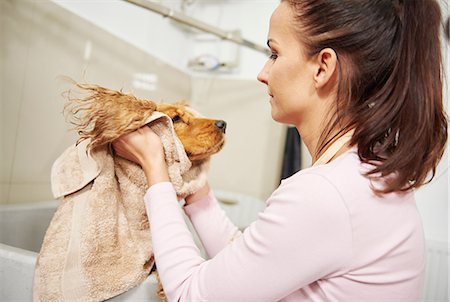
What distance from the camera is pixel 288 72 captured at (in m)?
0.60

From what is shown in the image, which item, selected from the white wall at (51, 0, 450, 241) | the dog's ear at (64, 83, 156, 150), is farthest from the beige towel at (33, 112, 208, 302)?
the white wall at (51, 0, 450, 241)

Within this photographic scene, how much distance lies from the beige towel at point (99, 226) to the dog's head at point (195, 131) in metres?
0.07

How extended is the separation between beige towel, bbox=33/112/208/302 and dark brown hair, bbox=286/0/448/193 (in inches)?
13.0

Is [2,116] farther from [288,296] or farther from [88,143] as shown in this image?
[288,296]

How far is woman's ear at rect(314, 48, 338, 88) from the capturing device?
1.80 ft

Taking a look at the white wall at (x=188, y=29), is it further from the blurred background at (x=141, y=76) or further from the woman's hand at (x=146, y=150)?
the woman's hand at (x=146, y=150)

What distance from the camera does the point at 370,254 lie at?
0.49m

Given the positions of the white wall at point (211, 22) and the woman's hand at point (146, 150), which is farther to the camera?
the white wall at point (211, 22)

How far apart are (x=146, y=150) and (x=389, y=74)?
0.41 m

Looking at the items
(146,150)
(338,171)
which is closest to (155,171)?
(146,150)

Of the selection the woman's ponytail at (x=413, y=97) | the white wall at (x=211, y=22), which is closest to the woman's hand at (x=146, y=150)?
the woman's ponytail at (x=413, y=97)

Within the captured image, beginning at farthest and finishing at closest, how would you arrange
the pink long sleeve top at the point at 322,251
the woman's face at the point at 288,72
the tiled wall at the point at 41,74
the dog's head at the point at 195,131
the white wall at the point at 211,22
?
the white wall at the point at 211,22, the tiled wall at the point at 41,74, the dog's head at the point at 195,131, the woman's face at the point at 288,72, the pink long sleeve top at the point at 322,251

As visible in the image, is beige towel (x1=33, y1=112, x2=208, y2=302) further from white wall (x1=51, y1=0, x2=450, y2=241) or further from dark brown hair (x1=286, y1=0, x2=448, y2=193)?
white wall (x1=51, y1=0, x2=450, y2=241)

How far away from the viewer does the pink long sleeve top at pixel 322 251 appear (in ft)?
1.55
